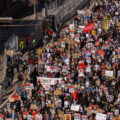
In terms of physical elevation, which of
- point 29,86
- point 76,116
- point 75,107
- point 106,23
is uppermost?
point 106,23

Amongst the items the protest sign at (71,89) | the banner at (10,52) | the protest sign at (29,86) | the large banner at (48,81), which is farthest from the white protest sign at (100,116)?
the banner at (10,52)

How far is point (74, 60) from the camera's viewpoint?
13.3m

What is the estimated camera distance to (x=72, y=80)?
12469 millimetres

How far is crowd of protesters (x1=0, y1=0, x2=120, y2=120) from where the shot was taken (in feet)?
39.1

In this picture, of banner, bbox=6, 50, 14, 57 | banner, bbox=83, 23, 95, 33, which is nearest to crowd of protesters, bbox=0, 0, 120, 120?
banner, bbox=83, 23, 95, 33

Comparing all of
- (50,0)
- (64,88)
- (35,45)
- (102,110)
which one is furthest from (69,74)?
(50,0)

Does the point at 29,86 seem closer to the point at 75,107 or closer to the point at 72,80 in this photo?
the point at 72,80

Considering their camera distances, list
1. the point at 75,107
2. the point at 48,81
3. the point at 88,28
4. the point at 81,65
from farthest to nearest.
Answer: the point at 88,28 < the point at 48,81 < the point at 81,65 < the point at 75,107

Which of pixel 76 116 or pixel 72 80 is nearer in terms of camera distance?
pixel 76 116

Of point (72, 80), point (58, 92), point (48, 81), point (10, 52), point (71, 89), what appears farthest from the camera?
point (10, 52)

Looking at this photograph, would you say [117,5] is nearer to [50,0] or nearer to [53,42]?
[50,0]

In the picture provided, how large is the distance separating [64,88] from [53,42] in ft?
12.5

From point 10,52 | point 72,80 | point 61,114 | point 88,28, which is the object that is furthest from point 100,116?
point 10,52

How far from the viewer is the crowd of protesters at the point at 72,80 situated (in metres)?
11.9
